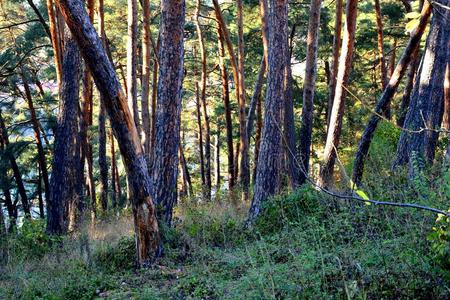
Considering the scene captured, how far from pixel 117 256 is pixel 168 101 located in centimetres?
262

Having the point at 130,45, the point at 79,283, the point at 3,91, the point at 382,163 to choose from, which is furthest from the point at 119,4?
the point at 79,283

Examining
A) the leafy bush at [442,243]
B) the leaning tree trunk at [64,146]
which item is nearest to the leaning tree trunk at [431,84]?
the leafy bush at [442,243]

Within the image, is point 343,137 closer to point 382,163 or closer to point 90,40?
point 382,163

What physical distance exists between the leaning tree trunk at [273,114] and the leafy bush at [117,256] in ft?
8.54

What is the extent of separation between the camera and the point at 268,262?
174 inches

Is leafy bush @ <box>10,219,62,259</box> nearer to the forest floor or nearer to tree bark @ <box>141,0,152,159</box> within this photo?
the forest floor

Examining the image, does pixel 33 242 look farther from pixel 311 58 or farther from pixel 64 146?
pixel 311 58

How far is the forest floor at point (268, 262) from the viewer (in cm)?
371

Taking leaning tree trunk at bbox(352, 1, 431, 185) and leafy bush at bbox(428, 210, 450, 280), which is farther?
leaning tree trunk at bbox(352, 1, 431, 185)

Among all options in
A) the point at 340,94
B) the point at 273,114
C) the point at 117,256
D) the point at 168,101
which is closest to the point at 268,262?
the point at 117,256

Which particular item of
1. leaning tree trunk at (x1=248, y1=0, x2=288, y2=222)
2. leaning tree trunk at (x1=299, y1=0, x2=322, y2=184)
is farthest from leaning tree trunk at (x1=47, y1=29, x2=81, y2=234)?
leaning tree trunk at (x1=299, y1=0, x2=322, y2=184)

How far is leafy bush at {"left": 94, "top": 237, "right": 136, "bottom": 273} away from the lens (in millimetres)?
6820

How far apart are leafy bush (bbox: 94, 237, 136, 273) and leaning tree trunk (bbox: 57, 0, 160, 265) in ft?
1.08

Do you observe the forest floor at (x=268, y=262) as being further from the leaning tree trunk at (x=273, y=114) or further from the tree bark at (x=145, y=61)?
the tree bark at (x=145, y=61)
